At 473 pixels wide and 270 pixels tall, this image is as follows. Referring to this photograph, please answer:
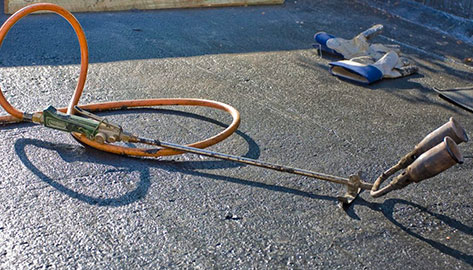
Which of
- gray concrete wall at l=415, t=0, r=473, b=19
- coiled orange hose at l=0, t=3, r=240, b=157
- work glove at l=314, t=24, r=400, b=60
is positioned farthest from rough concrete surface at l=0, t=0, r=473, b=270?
gray concrete wall at l=415, t=0, r=473, b=19

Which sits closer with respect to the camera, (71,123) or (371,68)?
(71,123)

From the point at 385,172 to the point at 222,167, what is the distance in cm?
102

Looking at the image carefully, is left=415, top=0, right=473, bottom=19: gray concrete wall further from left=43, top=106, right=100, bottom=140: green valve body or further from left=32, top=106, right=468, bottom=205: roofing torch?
left=43, top=106, right=100, bottom=140: green valve body

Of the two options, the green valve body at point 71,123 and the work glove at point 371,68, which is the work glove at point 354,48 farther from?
the green valve body at point 71,123

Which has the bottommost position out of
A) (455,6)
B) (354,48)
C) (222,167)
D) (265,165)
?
(455,6)

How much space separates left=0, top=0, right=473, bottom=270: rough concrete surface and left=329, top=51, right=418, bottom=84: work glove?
95 millimetres

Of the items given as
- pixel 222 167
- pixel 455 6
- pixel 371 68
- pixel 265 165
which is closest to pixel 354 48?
pixel 371 68

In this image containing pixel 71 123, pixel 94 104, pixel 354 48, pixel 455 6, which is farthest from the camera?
pixel 455 6

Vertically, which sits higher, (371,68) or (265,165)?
(265,165)

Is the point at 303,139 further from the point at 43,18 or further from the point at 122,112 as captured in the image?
the point at 43,18

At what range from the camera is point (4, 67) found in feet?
16.6

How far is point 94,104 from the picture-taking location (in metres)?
4.23

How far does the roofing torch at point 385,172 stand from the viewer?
2.75 metres

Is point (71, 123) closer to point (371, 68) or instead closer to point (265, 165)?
point (265, 165)
